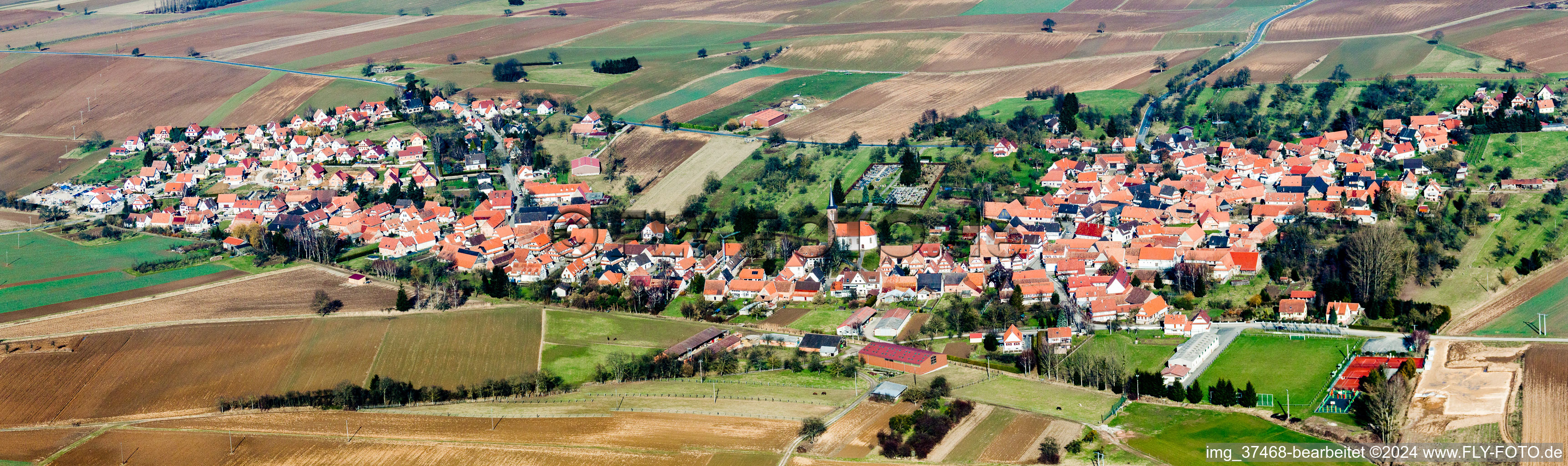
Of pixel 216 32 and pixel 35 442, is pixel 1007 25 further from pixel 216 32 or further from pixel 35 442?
pixel 35 442

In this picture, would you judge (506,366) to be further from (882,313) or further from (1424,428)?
(1424,428)

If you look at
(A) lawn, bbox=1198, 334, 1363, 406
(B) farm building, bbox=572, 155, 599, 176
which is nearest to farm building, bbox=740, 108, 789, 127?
(B) farm building, bbox=572, 155, 599, 176

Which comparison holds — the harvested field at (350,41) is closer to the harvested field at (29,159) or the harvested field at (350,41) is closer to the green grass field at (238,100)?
the green grass field at (238,100)

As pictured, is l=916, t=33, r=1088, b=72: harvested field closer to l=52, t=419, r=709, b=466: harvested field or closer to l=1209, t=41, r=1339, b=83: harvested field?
l=1209, t=41, r=1339, b=83: harvested field

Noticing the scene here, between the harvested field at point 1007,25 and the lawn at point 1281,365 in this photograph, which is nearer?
the lawn at point 1281,365

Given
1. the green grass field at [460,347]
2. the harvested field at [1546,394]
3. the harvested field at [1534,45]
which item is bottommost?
the green grass field at [460,347]

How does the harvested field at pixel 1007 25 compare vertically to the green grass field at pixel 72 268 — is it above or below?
above

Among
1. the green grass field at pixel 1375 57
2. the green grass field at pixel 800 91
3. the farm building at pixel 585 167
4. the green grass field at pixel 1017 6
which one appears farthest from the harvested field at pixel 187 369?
the green grass field at pixel 1017 6
